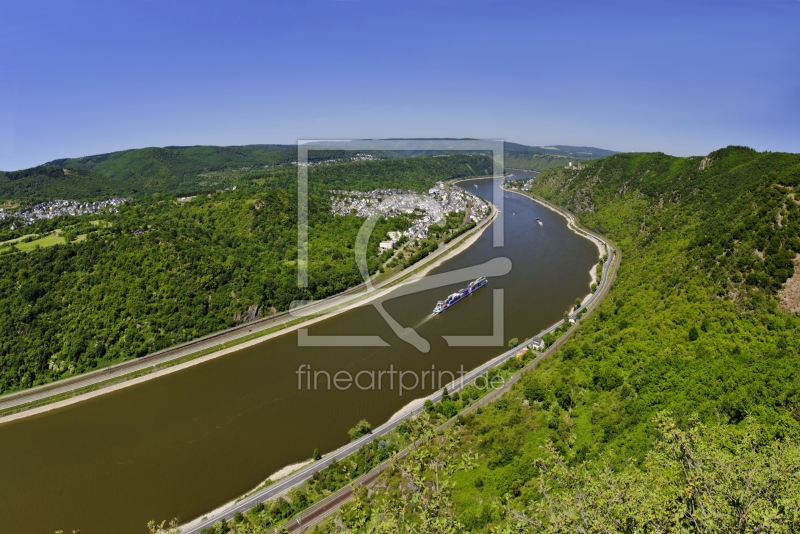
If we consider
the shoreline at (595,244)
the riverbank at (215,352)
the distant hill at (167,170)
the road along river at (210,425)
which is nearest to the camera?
the road along river at (210,425)

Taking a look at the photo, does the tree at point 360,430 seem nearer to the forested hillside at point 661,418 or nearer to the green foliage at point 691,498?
the forested hillside at point 661,418

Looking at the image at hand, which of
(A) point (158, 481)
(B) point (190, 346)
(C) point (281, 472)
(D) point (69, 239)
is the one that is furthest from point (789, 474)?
(D) point (69, 239)

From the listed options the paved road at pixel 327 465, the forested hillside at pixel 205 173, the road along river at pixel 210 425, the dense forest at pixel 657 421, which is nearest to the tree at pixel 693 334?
the dense forest at pixel 657 421

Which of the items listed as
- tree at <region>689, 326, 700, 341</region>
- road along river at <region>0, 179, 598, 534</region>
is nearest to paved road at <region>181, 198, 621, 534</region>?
road along river at <region>0, 179, 598, 534</region>

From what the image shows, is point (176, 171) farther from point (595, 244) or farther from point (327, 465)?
point (327, 465)

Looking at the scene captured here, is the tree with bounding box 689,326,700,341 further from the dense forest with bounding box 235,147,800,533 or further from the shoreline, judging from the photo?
the shoreline

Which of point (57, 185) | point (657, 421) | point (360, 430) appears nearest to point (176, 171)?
point (57, 185)

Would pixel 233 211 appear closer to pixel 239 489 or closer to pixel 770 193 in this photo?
pixel 239 489
